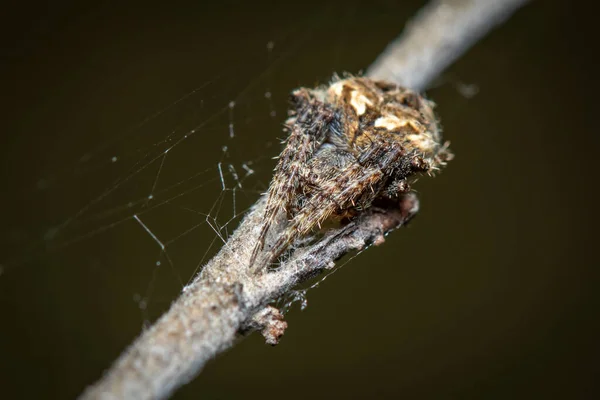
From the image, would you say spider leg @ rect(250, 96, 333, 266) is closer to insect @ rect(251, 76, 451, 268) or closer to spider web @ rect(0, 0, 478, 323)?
insect @ rect(251, 76, 451, 268)

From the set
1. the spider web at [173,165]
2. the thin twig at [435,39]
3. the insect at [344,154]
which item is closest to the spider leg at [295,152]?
the insect at [344,154]

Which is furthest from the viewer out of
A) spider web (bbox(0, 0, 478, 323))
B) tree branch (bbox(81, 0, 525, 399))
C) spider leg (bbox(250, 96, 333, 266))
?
spider web (bbox(0, 0, 478, 323))

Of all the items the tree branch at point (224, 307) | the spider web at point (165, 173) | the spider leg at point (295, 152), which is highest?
the spider web at point (165, 173)

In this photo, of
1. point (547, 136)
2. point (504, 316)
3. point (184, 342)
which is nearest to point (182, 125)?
point (184, 342)

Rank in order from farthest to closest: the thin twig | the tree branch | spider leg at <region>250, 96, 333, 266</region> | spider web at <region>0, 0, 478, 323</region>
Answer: the thin twig, spider web at <region>0, 0, 478, 323</region>, spider leg at <region>250, 96, 333, 266</region>, the tree branch

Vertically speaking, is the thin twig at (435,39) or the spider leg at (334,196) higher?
the thin twig at (435,39)

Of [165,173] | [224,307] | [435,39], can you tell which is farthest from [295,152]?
[435,39]

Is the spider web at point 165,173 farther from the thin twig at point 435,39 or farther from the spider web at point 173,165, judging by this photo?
the thin twig at point 435,39

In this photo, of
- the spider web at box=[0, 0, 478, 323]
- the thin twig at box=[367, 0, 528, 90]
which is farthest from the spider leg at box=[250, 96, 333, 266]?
the thin twig at box=[367, 0, 528, 90]
